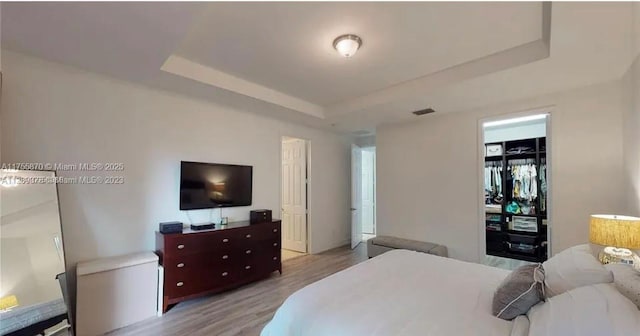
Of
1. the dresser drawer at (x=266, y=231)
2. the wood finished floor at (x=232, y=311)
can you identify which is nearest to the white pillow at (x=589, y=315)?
the wood finished floor at (x=232, y=311)

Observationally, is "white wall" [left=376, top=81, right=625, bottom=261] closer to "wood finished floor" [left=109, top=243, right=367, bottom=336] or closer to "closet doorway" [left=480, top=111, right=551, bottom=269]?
"closet doorway" [left=480, top=111, right=551, bottom=269]

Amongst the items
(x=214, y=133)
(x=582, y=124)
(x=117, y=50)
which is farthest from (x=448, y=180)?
Answer: (x=117, y=50)

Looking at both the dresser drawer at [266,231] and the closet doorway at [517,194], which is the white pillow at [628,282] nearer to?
the closet doorway at [517,194]

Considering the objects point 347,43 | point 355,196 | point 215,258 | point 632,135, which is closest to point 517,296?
point 347,43

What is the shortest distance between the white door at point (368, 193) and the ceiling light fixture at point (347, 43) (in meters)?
5.03

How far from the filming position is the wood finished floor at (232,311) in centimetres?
251

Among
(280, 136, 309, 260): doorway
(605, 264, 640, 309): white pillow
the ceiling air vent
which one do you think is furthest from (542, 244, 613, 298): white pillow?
(280, 136, 309, 260): doorway

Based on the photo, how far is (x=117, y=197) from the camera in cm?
292

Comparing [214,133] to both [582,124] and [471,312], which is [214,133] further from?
[582,124]

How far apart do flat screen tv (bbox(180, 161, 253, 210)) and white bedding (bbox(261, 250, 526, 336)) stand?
2206 millimetres

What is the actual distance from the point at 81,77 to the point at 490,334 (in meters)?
3.93

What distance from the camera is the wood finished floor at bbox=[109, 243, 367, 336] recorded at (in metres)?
2.51

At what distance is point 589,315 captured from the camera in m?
1.14

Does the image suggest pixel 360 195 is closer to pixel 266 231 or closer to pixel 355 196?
pixel 355 196
